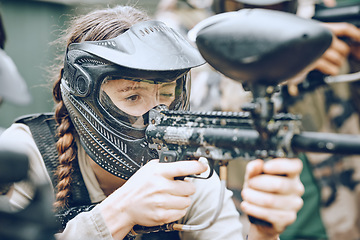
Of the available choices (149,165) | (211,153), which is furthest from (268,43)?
(149,165)

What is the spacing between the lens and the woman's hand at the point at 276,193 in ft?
4.20

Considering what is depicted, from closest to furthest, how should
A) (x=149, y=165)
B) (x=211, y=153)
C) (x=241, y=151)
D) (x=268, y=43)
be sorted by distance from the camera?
(x=268, y=43) < (x=241, y=151) < (x=211, y=153) < (x=149, y=165)

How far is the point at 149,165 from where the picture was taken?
Answer: 167 cm

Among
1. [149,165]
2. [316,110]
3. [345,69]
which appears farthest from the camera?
[316,110]

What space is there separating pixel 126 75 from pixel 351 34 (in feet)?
3.95

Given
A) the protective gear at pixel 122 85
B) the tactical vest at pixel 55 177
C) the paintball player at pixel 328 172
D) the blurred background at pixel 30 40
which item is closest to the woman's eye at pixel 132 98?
the protective gear at pixel 122 85

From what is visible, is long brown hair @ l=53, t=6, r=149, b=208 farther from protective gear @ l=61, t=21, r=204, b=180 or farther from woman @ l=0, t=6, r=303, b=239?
protective gear @ l=61, t=21, r=204, b=180

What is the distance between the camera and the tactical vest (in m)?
1.88

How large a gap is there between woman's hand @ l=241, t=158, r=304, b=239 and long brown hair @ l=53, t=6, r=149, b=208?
1089mm

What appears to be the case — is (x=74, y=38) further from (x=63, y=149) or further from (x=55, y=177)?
(x=55, y=177)

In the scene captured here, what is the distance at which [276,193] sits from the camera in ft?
4.28

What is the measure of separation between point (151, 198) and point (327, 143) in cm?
78

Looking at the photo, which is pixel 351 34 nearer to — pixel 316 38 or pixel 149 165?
pixel 316 38

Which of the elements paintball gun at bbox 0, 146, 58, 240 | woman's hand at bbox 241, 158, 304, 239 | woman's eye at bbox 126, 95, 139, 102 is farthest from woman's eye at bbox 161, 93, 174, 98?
paintball gun at bbox 0, 146, 58, 240
